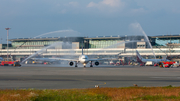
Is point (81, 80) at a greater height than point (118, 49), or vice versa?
point (118, 49)

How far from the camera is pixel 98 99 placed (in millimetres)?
15953

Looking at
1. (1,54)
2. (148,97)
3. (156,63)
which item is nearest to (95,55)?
(156,63)

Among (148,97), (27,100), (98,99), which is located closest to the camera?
(27,100)

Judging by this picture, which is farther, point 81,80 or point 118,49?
point 118,49

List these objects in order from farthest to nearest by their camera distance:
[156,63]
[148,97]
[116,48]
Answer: [116,48] < [156,63] < [148,97]

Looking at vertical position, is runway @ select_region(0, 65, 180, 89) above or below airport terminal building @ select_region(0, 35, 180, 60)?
below

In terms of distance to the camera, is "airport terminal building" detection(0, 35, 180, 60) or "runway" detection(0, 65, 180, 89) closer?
→ "runway" detection(0, 65, 180, 89)

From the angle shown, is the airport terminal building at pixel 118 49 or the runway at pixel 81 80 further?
the airport terminal building at pixel 118 49

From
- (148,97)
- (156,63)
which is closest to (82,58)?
(156,63)

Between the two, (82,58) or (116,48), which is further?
(116,48)

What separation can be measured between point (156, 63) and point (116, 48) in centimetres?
4797

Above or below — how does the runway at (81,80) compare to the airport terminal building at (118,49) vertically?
below

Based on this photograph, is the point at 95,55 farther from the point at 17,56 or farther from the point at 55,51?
the point at 17,56

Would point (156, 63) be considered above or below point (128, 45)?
below
